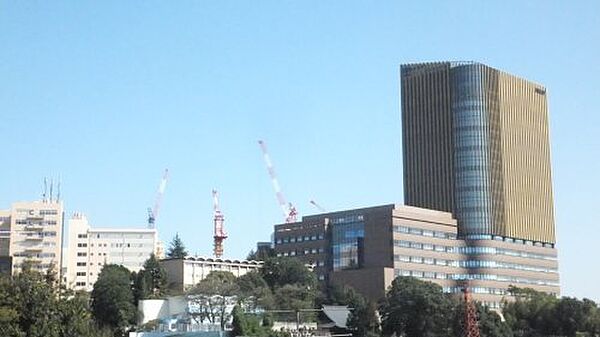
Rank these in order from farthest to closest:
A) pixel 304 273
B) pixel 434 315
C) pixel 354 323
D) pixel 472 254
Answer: pixel 472 254
pixel 304 273
pixel 354 323
pixel 434 315

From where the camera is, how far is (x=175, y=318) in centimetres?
11975

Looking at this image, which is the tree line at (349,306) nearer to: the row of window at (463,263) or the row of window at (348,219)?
the row of window at (463,263)

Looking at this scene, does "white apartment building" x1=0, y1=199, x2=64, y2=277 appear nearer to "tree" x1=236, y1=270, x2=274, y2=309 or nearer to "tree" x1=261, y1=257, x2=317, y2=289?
"tree" x1=261, y1=257, x2=317, y2=289

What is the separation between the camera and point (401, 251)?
150 metres

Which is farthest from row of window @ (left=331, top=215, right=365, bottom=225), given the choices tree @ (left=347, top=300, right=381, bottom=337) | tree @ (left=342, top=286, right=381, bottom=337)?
tree @ (left=347, top=300, right=381, bottom=337)

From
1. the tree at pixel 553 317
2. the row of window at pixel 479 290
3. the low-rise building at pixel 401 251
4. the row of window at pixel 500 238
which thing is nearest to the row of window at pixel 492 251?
the low-rise building at pixel 401 251

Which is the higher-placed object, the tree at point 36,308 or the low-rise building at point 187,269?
the low-rise building at point 187,269

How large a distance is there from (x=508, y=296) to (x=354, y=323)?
50.9 meters

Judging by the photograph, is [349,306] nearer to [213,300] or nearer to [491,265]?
[213,300]

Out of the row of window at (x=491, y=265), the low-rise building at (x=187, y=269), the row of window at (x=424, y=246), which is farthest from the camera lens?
the row of window at (x=491, y=265)

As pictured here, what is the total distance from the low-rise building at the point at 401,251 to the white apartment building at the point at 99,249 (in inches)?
1565

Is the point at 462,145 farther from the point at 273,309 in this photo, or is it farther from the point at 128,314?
the point at 128,314

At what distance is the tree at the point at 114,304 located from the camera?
117m

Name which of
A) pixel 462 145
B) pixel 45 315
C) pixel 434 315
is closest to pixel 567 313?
pixel 434 315
